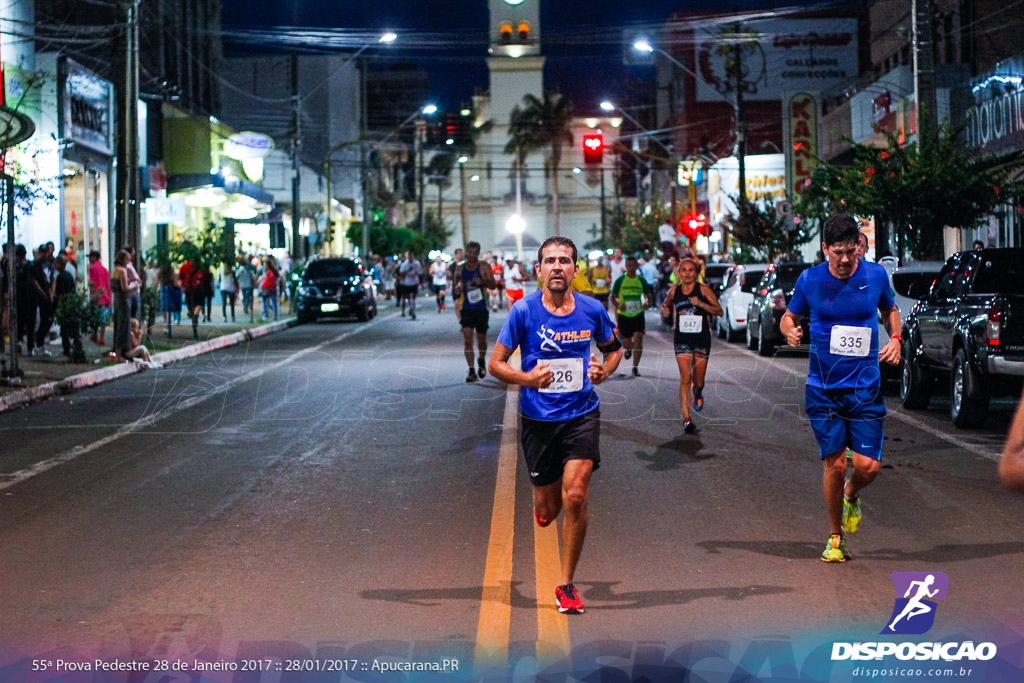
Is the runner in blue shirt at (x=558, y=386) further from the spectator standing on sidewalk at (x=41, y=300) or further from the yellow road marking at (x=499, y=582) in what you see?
the spectator standing on sidewalk at (x=41, y=300)

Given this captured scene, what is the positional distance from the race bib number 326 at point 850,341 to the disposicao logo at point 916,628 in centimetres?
128

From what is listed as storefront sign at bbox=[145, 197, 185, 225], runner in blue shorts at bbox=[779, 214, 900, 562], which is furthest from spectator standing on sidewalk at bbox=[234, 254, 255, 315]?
runner in blue shorts at bbox=[779, 214, 900, 562]

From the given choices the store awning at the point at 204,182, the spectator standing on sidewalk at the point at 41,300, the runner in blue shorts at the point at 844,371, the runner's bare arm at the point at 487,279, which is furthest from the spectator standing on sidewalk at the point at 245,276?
the runner in blue shorts at the point at 844,371

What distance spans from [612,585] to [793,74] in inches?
3000

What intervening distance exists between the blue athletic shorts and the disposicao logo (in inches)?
31.8

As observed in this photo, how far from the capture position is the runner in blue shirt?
6.45 meters

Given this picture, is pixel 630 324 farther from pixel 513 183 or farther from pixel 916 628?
pixel 513 183

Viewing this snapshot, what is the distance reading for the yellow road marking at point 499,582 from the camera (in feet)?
18.4

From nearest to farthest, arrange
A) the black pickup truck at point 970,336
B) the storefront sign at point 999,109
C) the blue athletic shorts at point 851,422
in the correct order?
the blue athletic shorts at point 851,422 → the black pickup truck at point 970,336 → the storefront sign at point 999,109

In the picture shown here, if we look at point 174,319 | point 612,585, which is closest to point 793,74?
point 174,319

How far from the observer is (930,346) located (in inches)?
581

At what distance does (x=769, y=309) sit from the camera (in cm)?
2391

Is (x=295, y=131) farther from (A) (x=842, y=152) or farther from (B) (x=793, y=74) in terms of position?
(B) (x=793, y=74)

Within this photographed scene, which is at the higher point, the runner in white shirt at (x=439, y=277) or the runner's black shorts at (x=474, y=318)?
the runner in white shirt at (x=439, y=277)
